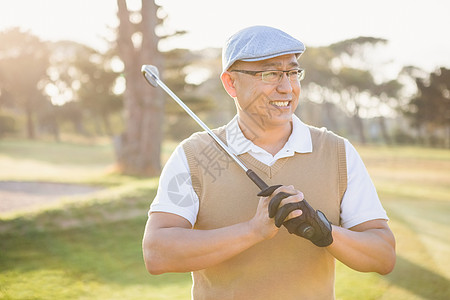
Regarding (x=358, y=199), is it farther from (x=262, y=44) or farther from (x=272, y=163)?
(x=262, y=44)

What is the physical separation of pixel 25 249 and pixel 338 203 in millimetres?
4823

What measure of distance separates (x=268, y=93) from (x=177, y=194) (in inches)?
20.6

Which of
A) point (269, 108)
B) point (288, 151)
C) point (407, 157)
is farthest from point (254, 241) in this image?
point (407, 157)

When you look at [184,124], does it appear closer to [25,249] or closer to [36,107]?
[36,107]

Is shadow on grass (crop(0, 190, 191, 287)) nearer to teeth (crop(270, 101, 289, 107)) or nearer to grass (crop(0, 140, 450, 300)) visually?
grass (crop(0, 140, 450, 300))

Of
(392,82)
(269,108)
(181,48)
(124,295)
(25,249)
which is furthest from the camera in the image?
(392,82)

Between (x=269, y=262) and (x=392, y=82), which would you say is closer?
(x=269, y=262)

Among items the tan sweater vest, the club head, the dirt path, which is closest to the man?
the tan sweater vest

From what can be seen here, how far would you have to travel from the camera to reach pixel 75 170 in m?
19.1

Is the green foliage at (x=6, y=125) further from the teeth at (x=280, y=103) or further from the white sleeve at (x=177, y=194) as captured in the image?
the teeth at (x=280, y=103)

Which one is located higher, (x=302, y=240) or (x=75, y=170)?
(x=302, y=240)

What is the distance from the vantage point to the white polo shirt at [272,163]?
173cm

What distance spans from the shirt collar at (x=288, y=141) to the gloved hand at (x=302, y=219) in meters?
0.33

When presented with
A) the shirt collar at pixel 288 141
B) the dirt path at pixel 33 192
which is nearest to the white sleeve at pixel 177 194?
the shirt collar at pixel 288 141
